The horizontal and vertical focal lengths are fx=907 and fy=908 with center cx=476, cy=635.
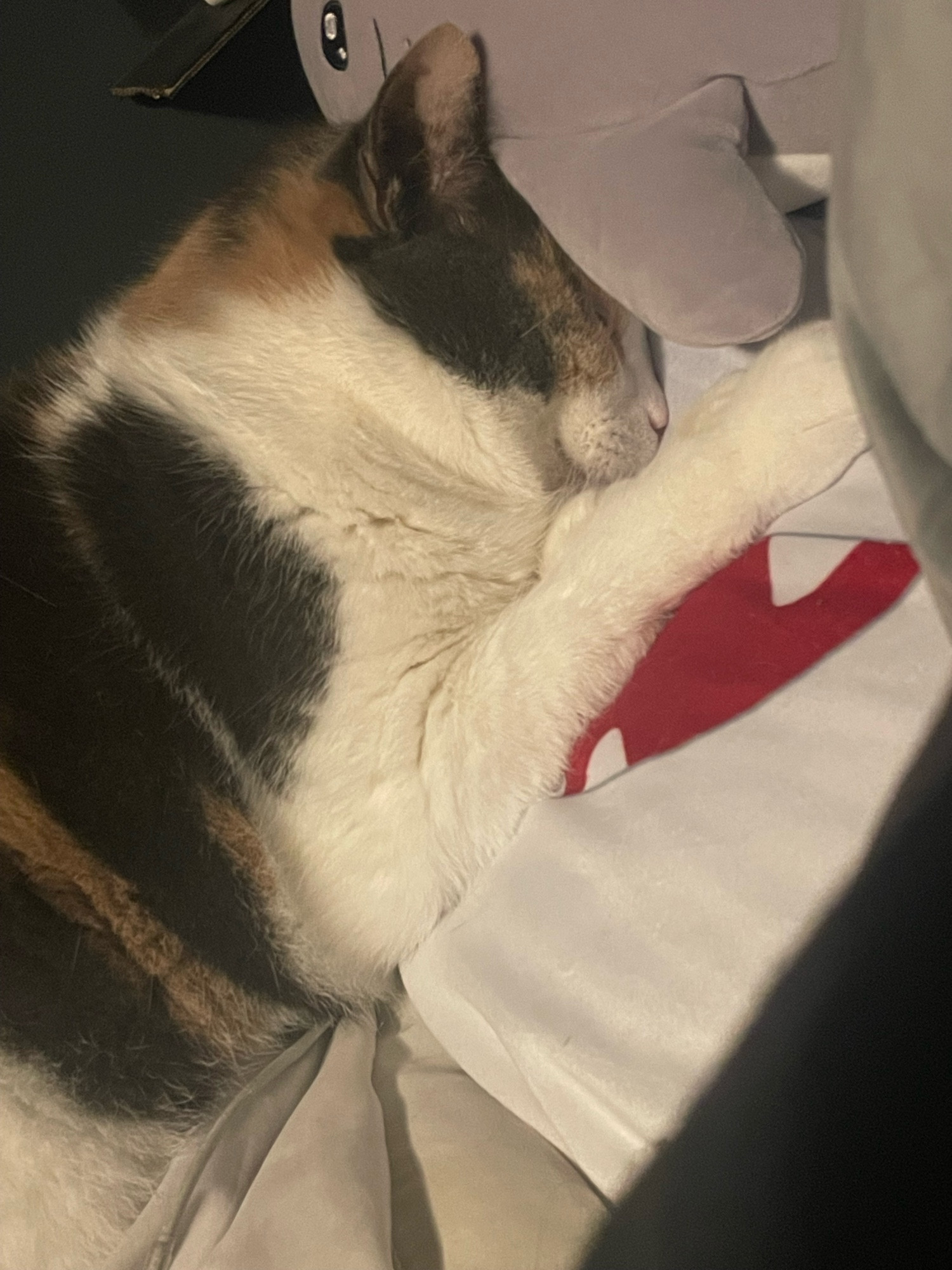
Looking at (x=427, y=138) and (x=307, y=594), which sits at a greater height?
(x=427, y=138)

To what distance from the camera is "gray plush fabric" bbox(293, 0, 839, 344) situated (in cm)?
74

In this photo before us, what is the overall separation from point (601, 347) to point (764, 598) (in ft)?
1.40

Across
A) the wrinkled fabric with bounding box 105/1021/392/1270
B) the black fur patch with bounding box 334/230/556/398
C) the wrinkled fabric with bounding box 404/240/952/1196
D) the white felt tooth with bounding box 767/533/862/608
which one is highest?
the black fur patch with bounding box 334/230/556/398

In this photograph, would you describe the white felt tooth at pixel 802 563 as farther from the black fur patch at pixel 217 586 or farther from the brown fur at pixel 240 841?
the brown fur at pixel 240 841

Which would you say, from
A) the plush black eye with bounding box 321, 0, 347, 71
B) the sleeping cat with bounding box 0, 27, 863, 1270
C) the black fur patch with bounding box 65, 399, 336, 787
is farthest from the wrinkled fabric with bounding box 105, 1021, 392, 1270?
the plush black eye with bounding box 321, 0, 347, 71

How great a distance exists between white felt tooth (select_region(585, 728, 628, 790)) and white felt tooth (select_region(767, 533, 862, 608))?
17cm

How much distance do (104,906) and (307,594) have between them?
0.35 meters

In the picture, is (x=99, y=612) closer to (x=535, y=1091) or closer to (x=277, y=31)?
(x=535, y=1091)

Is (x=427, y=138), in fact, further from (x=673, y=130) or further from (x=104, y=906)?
(x=104, y=906)

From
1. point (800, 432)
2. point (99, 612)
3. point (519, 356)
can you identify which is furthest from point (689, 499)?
point (99, 612)

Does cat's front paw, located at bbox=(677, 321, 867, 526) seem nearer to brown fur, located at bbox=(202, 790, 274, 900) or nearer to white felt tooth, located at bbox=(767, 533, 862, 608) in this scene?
white felt tooth, located at bbox=(767, 533, 862, 608)

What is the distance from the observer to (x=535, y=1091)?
0.75 metres

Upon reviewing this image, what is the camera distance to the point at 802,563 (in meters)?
0.68

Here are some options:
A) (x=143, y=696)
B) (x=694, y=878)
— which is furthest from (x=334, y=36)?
(x=694, y=878)
